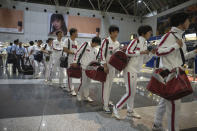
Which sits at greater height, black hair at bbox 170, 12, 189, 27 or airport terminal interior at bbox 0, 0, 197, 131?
black hair at bbox 170, 12, 189, 27

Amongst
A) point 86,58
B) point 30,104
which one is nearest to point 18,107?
point 30,104

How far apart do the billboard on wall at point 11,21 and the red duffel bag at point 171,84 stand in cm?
1599

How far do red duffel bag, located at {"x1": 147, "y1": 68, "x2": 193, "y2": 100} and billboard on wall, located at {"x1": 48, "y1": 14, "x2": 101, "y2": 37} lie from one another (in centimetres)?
1538

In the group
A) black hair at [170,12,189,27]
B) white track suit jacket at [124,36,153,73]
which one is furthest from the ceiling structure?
black hair at [170,12,189,27]

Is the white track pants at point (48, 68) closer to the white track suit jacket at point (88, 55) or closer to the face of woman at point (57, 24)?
the white track suit jacket at point (88, 55)

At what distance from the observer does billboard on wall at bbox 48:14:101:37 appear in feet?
52.5

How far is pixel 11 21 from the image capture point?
48.3ft

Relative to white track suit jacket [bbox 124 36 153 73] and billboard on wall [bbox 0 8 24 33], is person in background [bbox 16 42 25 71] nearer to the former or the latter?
white track suit jacket [bbox 124 36 153 73]

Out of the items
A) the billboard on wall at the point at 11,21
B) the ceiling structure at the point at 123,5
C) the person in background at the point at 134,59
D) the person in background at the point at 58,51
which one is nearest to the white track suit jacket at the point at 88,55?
the person in background at the point at 134,59

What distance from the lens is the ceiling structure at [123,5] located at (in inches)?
641

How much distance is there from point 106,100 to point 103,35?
15.8 meters

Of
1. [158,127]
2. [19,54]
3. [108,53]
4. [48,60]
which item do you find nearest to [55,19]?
[19,54]

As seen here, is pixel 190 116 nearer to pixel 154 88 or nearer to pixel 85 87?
pixel 154 88

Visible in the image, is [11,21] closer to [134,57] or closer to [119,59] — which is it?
[119,59]
